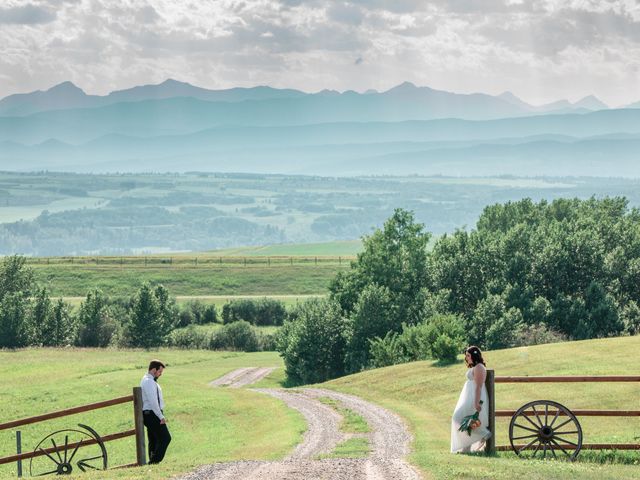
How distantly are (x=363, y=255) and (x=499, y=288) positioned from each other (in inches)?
627

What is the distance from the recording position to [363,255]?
332ft

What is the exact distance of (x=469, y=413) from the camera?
25719 mm

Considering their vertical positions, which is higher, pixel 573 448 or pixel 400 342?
pixel 573 448

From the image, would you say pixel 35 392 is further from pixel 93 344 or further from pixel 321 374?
pixel 93 344

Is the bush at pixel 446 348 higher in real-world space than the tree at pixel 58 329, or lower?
higher

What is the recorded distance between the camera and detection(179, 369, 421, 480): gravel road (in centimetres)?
2370

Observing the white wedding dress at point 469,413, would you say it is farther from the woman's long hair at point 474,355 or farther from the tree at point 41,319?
the tree at point 41,319

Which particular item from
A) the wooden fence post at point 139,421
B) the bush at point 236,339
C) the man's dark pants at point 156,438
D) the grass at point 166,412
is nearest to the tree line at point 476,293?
the grass at point 166,412

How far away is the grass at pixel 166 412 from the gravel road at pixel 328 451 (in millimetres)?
827

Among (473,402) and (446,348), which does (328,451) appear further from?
(446,348)

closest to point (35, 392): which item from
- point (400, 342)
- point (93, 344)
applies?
point (400, 342)

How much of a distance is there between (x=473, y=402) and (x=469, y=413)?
33 cm

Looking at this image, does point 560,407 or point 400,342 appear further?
point 400,342

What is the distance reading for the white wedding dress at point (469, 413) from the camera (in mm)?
25719
